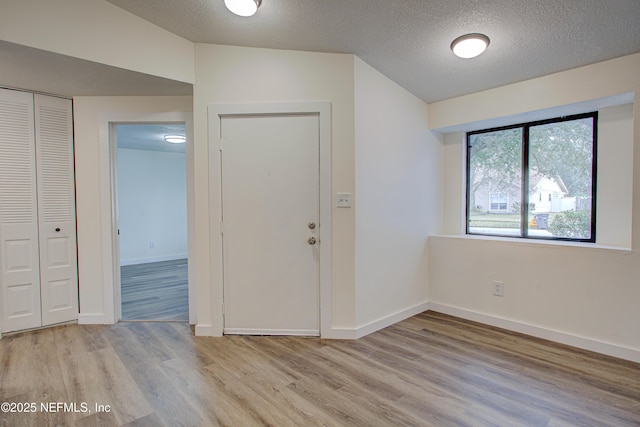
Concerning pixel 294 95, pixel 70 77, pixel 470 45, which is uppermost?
pixel 470 45

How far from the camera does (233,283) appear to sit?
2768mm

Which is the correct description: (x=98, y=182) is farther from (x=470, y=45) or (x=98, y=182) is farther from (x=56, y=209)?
(x=470, y=45)

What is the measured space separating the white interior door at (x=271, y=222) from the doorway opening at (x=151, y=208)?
202 centimetres

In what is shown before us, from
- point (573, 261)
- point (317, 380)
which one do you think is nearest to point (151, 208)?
point (317, 380)

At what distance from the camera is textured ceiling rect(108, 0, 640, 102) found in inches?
77.5

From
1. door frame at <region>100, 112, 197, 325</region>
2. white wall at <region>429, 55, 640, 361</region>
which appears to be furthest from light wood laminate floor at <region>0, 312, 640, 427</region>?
door frame at <region>100, 112, 197, 325</region>

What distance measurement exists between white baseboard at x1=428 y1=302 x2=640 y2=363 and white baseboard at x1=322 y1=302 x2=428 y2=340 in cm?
42

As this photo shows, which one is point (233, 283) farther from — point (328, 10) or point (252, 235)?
point (328, 10)

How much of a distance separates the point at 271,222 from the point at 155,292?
Answer: 2476 mm

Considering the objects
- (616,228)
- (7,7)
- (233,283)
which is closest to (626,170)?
(616,228)

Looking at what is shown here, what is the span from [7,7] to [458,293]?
424 cm

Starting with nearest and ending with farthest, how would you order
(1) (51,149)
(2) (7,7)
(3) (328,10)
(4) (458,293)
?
(2) (7,7), (3) (328,10), (1) (51,149), (4) (458,293)

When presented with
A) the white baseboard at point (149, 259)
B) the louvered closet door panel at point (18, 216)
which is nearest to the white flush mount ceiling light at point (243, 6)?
the louvered closet door panel at point (18, 216)

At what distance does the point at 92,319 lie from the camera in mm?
3086
